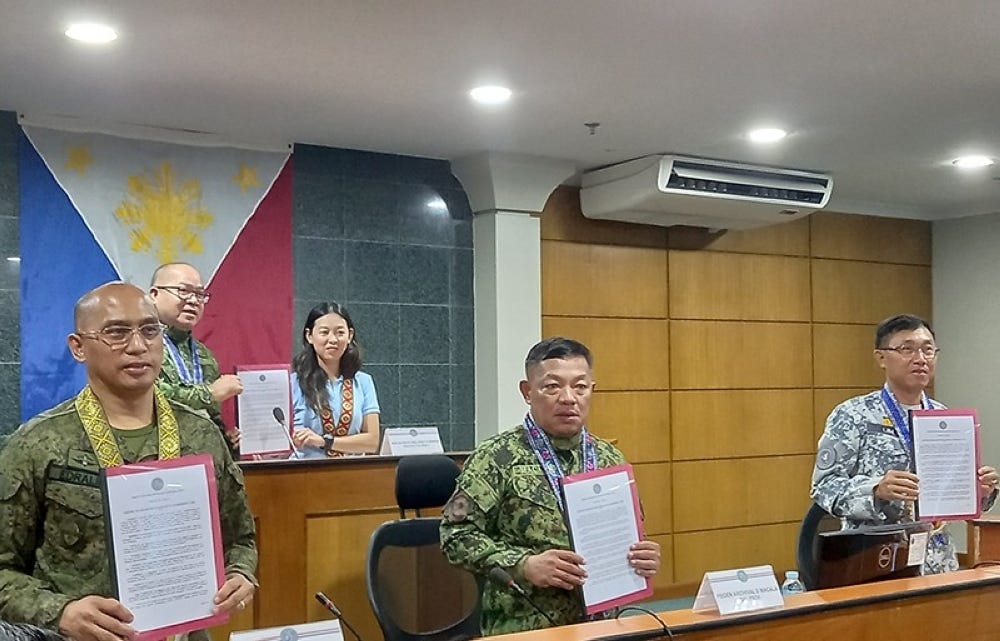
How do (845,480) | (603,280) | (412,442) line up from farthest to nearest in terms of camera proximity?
1. (603,280)
2. (412,442)
3. (845,480)

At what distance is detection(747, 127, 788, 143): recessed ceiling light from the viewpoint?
550cm

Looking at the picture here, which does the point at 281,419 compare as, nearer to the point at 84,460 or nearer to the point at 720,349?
the point at 84,460

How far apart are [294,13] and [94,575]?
2114mm

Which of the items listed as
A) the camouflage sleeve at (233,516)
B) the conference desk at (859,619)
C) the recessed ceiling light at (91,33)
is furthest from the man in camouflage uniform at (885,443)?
the recessed ceiling light at (91,33)

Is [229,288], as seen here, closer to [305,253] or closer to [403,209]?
[305,253]

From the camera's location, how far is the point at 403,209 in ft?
19.9

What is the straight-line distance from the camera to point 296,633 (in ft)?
6.19

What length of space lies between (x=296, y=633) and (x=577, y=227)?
199 inches

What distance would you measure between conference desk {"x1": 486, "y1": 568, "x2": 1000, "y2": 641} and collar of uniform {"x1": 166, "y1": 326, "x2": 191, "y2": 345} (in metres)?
2.24

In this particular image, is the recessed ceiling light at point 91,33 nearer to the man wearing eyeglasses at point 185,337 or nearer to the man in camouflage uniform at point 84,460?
the man wearing eyeglasses at point 185,337

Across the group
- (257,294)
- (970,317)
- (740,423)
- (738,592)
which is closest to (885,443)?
(738,592)

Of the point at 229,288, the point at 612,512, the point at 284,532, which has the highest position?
the point at 229,288

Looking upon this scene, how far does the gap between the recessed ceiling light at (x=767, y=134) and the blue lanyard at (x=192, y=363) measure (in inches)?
117

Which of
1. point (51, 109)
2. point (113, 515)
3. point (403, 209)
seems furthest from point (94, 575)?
point (403, 209)
